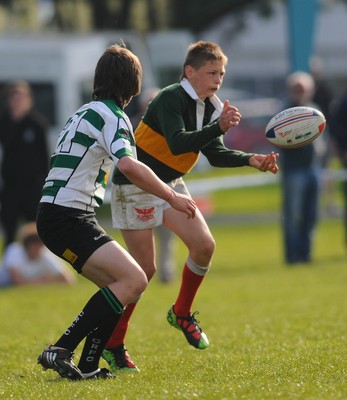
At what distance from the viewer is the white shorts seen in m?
7.50

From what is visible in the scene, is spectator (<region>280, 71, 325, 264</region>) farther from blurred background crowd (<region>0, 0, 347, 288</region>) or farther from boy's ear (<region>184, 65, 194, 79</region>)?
boy's ear (<region>184, 65, 194, 79</region>)

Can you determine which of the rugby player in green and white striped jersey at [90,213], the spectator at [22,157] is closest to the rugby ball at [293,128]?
the rugby player in green and white striped jersey at [90,213]

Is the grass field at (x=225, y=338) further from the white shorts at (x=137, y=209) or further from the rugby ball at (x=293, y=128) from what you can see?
the rugby ball at (x=293, y=128)

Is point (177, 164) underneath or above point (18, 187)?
above

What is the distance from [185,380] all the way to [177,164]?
164cm

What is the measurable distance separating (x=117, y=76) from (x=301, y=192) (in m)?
8.77

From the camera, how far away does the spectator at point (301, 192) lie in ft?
49.0

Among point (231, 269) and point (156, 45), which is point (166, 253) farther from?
point (156, 45)

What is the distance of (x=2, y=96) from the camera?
2288cm

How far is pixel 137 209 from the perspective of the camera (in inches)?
296

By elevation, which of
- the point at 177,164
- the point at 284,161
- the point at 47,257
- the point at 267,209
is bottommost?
the point at 267,209

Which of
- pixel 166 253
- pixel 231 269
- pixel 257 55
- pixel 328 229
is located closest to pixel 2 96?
pixel 328 229

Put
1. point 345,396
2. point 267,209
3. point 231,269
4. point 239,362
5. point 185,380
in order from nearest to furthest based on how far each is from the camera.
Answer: point 345,396, point 185,380, point 239,362, point 231,269, point 267,209

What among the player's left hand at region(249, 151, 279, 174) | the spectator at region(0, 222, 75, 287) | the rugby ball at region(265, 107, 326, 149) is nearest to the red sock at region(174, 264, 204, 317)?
the player's left hand at region(249, 151, 279, 174)
